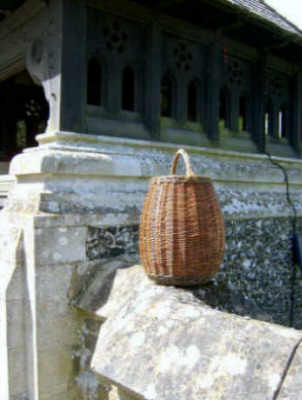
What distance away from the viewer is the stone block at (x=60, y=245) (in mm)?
2836

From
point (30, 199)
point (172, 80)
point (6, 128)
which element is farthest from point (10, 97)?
point (30, 199)

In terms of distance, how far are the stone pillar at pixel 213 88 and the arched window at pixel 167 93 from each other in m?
0.47

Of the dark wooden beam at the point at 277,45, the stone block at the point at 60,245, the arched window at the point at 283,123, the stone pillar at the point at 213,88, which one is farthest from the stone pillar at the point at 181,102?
the arched window at the point at 283,123

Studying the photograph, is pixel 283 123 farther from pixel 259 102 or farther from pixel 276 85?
pixel 259 102

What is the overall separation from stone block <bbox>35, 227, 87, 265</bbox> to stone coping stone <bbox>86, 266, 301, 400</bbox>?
68 centimetres

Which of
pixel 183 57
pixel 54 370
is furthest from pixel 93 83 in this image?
pixel 54 370

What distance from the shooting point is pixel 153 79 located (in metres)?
4.02

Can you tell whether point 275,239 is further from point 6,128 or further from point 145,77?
Result: point 6,128

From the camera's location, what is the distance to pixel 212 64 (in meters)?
4.63

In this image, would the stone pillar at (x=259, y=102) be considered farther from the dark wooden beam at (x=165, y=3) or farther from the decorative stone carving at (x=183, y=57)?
the dark wooden beam at (x=165, y=3)

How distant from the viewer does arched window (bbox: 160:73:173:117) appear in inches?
174

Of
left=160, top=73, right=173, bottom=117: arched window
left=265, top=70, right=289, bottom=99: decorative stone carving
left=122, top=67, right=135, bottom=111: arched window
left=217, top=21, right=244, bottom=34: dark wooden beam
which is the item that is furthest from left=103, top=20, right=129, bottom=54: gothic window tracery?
left=265, top=70, right=289, bottom=99: decorative stone carving

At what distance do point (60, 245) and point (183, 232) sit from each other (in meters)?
0.99

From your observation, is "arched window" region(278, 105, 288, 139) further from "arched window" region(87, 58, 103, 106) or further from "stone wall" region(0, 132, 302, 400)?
"stone wall" region(0, 132, 302, 400)
